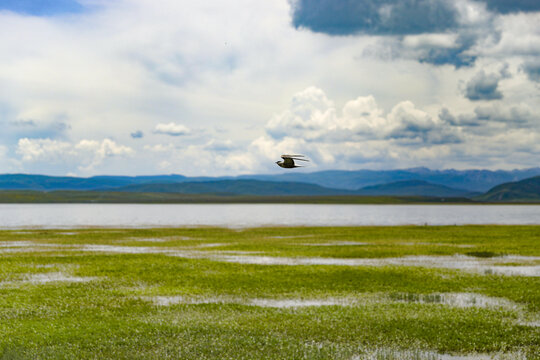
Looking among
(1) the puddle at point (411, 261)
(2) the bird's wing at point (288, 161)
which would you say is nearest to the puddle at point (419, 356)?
(2) the bird's wing at point (288, 161)

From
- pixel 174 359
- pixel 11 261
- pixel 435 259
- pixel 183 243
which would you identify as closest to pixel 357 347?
pixel 174 359

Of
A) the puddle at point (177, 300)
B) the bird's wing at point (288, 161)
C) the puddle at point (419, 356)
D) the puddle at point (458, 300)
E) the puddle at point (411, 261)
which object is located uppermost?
the bird's wing at point (288, 161)

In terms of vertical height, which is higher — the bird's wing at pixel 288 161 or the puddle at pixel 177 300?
the bird's wing at pixel 288 161

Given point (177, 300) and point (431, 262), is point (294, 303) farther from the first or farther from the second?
point (431, 262)

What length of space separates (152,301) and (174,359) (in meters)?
12.5

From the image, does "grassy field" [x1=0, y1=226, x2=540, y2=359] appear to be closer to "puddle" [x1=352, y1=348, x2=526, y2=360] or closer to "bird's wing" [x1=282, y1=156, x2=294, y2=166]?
"puddle" [x1=352, y1=348, x2=526, y2=360]

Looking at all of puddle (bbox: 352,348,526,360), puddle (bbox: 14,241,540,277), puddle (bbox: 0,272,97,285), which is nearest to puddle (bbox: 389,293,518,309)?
puddle (bbox: 352,348,526,360)

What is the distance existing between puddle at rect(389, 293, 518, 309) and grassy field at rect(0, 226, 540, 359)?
0.28ft

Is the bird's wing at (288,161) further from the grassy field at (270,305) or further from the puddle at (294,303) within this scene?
the puddle at (294,303)

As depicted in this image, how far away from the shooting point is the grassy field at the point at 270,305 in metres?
22.3

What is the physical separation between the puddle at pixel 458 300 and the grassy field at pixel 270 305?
3.3 inches

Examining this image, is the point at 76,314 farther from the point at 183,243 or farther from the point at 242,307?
the point at 183,243

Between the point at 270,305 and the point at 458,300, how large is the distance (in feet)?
41.0

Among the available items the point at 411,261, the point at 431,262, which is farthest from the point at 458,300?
the point at 411,261
